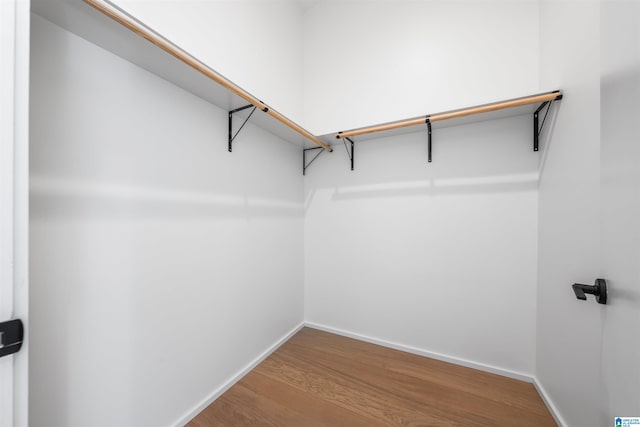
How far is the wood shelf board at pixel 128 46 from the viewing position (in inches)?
32.5

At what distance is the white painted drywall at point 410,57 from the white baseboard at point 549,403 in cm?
200

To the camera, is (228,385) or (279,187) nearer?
(228,385)

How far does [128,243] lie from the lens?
3.57ft

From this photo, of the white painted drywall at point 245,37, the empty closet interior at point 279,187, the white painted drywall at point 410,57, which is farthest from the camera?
the white painted drywall at point 410,57

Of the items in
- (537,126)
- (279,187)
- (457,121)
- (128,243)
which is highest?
(457,121)

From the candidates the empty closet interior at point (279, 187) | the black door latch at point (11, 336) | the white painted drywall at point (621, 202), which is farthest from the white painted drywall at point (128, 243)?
the white painted drywall at point (621, 202)

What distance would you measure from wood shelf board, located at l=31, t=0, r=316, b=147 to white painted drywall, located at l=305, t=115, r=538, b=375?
4.05ft

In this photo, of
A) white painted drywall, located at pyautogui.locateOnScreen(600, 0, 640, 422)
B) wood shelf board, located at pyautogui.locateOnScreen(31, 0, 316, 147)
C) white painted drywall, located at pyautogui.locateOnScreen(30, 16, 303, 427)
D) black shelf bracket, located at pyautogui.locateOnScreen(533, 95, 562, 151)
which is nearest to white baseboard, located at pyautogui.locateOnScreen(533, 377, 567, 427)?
white painted drywall, located at pyautogui.locateOnScreen(600, 0, 640, 422)

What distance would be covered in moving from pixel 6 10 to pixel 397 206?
2.15 metres

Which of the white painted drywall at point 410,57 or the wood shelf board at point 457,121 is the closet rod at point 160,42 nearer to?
the wood shelf board at point 457,121

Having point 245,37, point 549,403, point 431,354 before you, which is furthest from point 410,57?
point 549,403

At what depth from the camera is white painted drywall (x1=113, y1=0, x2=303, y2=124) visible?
120 centimetres

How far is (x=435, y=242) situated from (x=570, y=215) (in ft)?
2.70

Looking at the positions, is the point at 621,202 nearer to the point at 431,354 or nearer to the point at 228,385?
the point at 431,354
